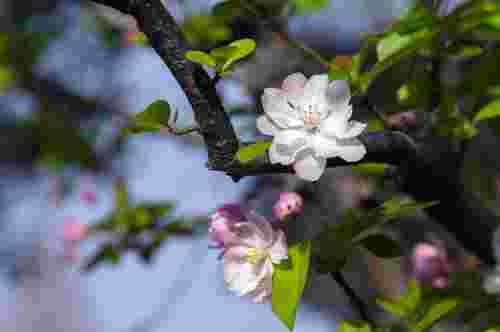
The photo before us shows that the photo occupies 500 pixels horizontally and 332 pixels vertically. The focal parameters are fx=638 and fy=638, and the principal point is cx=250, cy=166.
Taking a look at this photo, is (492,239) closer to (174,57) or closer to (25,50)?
(174,57)

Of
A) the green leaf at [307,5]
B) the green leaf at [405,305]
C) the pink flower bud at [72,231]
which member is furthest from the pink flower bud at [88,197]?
the green leaf at [405,305]

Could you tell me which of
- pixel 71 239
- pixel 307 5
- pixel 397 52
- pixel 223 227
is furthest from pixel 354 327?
pixel 71 239

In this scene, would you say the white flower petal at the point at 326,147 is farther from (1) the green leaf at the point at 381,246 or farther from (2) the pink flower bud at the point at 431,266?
(2) the pink flower bud at the point at 431,266

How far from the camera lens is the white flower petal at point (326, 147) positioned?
0.51m

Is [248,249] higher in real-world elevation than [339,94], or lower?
lower

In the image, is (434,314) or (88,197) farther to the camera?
(88,197)

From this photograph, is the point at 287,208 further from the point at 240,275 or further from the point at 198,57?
the point at 198,57

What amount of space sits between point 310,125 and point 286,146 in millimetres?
61

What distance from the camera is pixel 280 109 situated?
0.57m

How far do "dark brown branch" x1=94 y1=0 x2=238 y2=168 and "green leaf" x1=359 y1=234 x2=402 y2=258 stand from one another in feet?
0.65

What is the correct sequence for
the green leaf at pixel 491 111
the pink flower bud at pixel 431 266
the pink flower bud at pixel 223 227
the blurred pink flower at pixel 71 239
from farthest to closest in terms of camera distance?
the blurred pink flower at pixel 71 239
the pink flower bud at pixel 431 266
the green leaf at pixel 491 111
the pink flower bud at pixel 223 227

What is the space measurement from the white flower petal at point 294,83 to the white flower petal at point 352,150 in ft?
0.25

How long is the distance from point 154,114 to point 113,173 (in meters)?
1.98

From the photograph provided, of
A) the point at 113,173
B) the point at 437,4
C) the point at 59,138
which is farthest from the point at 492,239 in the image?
the point at 113,173
